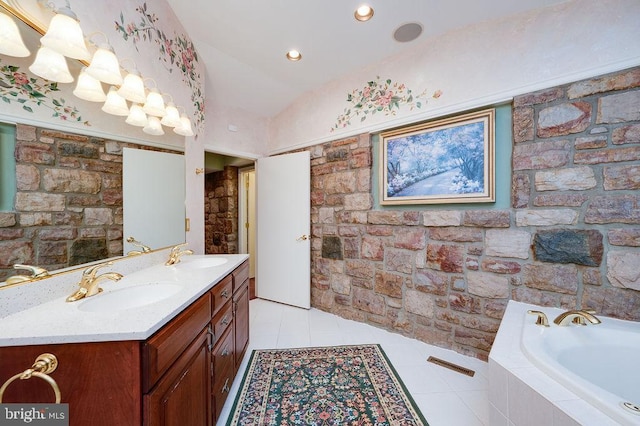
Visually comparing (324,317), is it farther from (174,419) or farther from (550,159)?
(550,159)

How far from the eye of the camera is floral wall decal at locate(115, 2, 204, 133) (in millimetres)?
1446

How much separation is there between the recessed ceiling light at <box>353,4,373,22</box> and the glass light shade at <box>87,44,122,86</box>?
1551 mm

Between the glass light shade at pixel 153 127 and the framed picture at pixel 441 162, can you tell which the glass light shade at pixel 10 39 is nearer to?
the glass light shade at pixel 153 127

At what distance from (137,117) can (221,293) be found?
117 cm

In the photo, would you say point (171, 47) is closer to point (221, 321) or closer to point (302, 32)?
point (302, 32)

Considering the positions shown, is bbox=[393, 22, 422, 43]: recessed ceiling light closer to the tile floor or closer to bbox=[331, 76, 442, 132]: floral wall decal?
bbox=[331, 76, 442, 132]: floral wall decal

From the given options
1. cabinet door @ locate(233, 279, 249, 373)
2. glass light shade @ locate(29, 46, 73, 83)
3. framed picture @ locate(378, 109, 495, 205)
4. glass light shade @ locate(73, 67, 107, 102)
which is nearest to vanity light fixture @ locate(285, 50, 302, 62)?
framed picture @ locate(378, 109, 495, 205)

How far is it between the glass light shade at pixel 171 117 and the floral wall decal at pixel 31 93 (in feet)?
1.97

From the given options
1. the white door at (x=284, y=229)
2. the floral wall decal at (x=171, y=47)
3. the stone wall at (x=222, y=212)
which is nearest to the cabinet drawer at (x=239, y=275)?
the white door at (x=284, y=229)

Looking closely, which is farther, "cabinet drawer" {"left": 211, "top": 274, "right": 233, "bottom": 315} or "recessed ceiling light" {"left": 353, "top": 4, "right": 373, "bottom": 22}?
"recessed ceiling light" {"left": 353, "top": 4, "right": 373, "bottom": 22}

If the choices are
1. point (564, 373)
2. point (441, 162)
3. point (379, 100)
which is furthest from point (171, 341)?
point (379, 100)

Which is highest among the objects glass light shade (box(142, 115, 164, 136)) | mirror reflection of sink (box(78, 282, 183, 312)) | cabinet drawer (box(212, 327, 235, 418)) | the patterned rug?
glass light shade (box(142, 115, 164, 136))

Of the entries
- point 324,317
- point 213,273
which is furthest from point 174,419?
point 324,317

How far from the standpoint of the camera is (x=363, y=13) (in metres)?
1.72
